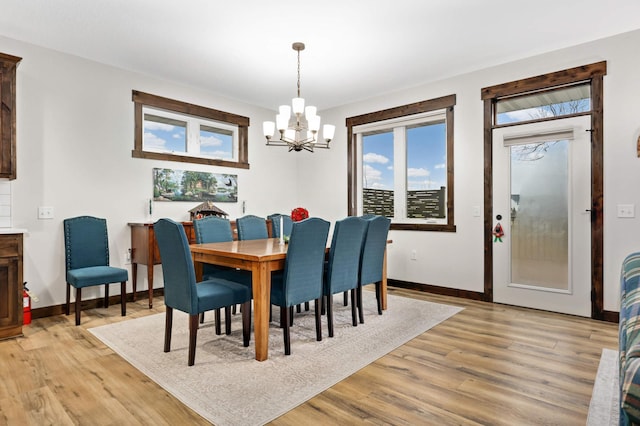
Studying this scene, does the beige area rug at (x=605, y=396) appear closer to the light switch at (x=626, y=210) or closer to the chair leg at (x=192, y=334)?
the light switch at (x=626, y=210)

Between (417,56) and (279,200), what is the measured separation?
3087 mm

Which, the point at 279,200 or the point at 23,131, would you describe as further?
the point at 279,200

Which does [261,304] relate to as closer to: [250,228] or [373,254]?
[373,254]

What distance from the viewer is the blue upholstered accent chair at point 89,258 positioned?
3.44m

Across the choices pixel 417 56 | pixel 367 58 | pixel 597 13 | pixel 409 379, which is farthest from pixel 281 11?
pixel 409 379

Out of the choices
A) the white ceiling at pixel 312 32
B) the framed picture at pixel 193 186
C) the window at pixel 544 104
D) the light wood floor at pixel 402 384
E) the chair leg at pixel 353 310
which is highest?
the white ceiling at pixel 312 32

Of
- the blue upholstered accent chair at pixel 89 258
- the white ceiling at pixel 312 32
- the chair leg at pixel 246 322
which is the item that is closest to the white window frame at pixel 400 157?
the white ceiling at pixel 312 32

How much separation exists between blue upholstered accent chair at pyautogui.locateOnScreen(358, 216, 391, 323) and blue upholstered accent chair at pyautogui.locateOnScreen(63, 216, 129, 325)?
2327 mm

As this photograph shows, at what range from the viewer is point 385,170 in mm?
5375

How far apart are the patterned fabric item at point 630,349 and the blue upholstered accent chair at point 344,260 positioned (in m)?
1.83

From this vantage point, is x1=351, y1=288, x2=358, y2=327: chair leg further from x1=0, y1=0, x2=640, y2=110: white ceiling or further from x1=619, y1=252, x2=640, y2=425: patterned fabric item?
x1=0, y1=0, x2=640, y2=110: white ceiling

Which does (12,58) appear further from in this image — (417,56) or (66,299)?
(417,56)

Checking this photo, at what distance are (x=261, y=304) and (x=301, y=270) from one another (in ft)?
1.28

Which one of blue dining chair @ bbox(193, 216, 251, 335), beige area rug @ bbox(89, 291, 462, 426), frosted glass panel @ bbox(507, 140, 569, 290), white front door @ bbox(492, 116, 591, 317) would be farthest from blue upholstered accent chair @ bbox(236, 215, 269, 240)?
frosted glass panel @ bbox(507, 140, 569, 290)
